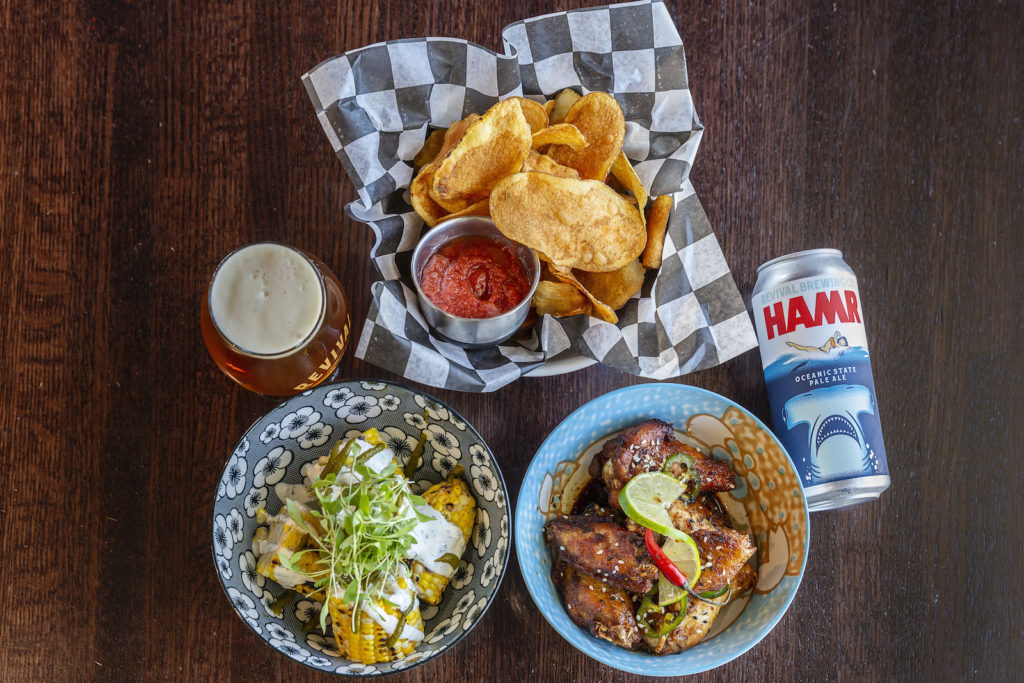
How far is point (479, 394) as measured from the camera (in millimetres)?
1458

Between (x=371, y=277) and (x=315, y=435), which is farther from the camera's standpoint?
(x=371, y=277)

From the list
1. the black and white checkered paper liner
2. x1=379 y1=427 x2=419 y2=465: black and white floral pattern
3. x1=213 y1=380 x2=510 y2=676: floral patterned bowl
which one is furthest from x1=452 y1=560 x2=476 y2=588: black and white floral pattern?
the black and white checkered paper liner

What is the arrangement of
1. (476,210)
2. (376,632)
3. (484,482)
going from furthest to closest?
(476,210) → (484,482) → (376,632)

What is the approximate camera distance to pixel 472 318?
1.34 m

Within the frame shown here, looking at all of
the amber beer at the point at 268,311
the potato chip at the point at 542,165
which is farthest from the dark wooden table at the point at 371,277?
the potato chip at the point at 542,165

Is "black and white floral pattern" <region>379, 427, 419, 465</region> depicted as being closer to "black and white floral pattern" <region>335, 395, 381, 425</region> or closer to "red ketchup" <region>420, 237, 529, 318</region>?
"black and white floral pattern" <region>335, 395, 381, 425</region>

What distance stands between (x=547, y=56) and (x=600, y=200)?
0.31 metres

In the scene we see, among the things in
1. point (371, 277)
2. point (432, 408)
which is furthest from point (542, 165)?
point (432, 408)

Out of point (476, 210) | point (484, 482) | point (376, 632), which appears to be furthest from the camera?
point (476, 210)

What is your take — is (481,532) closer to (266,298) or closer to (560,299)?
(560,299)


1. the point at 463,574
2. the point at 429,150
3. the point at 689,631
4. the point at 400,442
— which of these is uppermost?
the point at 429,150

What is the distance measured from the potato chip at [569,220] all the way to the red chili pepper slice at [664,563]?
1.59ft

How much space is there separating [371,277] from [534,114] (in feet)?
1.45

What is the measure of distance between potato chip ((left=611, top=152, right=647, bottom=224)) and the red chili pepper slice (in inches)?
22.9
